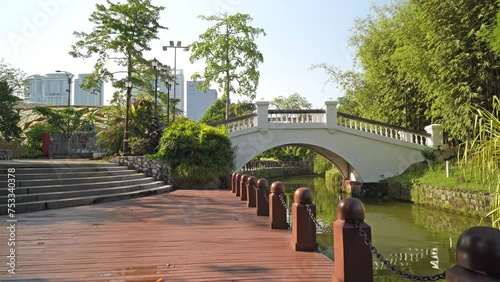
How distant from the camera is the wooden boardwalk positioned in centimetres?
292

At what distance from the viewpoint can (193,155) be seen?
12.1 meters

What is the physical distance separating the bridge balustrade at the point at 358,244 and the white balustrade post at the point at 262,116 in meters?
9.12

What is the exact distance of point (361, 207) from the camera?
7.68 feet

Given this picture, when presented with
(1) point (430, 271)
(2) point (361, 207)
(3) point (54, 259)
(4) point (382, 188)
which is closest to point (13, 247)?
(3) point (54, 259)

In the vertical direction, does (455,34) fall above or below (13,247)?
above

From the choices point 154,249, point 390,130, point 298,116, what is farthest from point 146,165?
point 390,130

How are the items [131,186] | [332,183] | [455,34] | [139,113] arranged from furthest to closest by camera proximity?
[332,183], [139,113], [455,34], [131,186]

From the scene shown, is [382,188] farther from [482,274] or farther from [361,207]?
[482,274]

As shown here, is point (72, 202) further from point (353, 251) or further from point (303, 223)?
point (353, 251)

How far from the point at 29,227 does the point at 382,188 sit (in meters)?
13.2

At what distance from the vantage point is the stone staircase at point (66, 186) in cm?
645

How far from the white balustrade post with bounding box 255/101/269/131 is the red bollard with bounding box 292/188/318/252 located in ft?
33.7

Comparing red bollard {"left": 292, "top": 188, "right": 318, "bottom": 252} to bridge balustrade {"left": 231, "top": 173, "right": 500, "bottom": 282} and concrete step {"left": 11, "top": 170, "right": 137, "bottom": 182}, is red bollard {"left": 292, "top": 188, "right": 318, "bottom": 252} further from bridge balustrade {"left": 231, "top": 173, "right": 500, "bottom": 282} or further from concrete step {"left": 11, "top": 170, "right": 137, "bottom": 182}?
concrete step {"left": 11, "top": 170, "right": 137, "bottom": 182}

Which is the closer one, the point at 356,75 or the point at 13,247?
the point at 13,247
